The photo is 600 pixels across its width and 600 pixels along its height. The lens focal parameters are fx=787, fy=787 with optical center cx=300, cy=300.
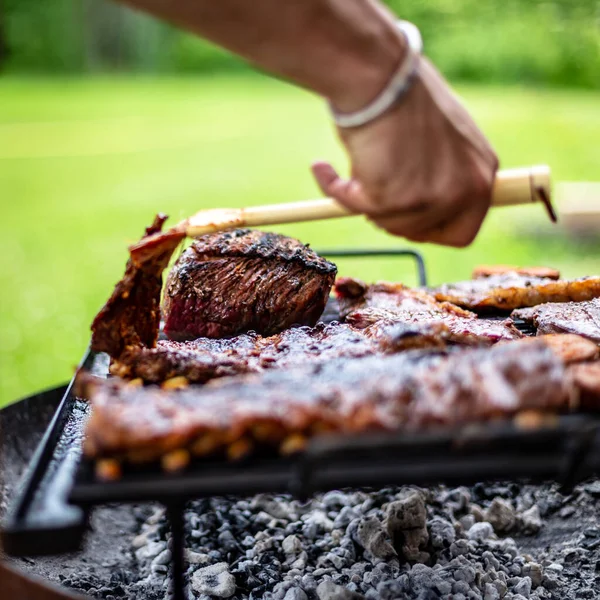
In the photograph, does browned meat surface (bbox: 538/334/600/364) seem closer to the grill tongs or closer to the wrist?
the grill tongs

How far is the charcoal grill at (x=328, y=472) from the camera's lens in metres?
1.86

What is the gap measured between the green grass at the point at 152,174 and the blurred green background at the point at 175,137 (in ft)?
0.12

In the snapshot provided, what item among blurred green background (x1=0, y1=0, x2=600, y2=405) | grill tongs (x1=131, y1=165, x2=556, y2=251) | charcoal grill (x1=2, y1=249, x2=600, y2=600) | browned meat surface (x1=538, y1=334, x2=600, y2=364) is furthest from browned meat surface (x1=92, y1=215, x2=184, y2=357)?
browned meat surface (x1=538, y1=334, x2=600, y2=364)

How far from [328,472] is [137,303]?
105 centimetres

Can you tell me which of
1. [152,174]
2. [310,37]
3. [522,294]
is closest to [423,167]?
[310,37]

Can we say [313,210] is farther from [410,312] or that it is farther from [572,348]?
[572,348]

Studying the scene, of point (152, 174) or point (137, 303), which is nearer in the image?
point (137, 303)

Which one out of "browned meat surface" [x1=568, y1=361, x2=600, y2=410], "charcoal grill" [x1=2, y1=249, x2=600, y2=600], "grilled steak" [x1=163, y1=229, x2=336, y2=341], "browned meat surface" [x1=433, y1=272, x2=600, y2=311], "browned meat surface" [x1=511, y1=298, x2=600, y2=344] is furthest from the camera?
"browned meat surface" [x1=433, y1=272, x2=600, y2=311]

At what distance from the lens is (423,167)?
2.18m

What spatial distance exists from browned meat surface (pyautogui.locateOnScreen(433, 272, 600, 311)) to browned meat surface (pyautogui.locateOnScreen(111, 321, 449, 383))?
77 cm

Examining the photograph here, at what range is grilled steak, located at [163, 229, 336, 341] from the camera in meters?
2.96

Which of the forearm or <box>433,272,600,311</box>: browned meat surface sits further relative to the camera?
<box>433,272,600,311</box>: browned meat surface

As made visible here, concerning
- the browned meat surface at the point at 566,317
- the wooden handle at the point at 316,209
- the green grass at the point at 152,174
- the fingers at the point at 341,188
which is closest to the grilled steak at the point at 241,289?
the wooden handle at the point at 316,209

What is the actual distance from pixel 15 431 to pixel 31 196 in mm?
9741
